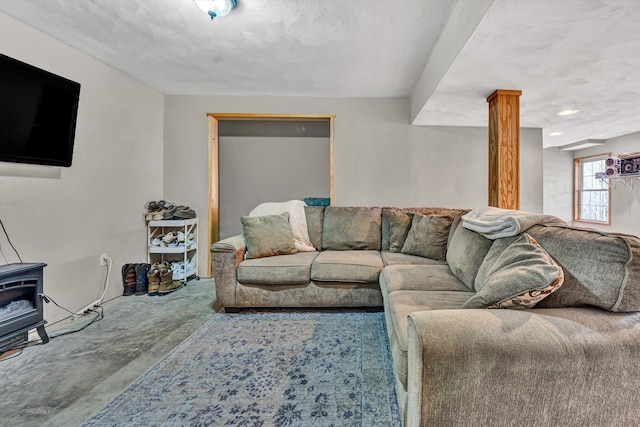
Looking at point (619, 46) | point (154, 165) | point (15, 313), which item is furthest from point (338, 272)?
point (154, 165)

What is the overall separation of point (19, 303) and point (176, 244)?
4.68ft

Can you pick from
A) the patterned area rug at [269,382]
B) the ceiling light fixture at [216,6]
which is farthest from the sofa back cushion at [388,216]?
the ceiling light fixture at [216,6]

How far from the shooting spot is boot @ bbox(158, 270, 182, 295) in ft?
9.90

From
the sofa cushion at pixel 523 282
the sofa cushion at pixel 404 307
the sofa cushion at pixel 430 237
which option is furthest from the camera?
the sofa cushion at pixel 430 237

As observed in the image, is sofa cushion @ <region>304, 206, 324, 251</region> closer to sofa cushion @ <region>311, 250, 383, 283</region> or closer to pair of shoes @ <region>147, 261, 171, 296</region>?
sofa cushion @ <region>311, 250, 383, 283</region>

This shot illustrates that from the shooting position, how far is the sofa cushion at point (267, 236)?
8.79 feet

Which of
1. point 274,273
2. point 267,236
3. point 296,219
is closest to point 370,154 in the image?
point 296,219

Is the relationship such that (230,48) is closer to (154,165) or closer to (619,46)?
(154,165)

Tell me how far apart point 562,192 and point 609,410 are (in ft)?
23.5

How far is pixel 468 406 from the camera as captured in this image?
872 mm

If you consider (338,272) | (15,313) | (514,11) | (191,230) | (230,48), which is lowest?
(15,313)

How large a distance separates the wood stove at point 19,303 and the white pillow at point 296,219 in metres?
1.83

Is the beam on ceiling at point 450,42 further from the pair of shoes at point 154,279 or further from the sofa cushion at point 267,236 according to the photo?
the pair of shoes at point 154,279

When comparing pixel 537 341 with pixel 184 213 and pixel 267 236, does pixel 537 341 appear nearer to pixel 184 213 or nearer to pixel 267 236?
pixel 267 236
